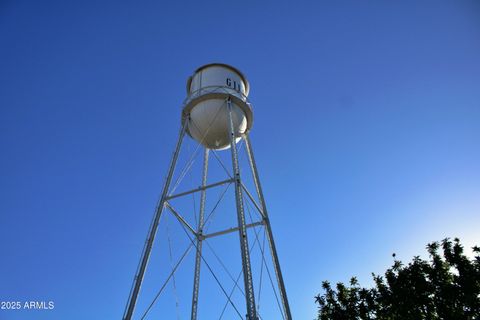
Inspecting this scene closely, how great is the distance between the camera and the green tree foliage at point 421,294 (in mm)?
13492

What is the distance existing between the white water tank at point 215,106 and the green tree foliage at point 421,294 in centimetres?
978

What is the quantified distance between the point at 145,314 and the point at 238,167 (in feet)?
15.3

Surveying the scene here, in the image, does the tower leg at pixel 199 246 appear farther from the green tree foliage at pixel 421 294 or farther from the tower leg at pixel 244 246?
the green tree foliage at pixel 421 294

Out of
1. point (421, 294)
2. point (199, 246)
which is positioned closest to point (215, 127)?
point (199, 246)

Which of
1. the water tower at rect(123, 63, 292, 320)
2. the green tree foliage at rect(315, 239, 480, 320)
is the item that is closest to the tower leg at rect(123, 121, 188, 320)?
the water tower at rect(123, 63, 292, 320)

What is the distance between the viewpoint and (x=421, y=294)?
47.9ft

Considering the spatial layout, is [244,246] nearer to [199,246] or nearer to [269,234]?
[269,234]

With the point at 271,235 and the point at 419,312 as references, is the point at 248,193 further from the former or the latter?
the point at 419,312

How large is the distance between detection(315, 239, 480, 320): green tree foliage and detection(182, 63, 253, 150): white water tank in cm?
978

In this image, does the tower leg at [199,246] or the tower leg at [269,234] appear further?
the tower leg at [199,246]

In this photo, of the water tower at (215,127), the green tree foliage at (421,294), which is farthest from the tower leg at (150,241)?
the green tree foliage at (421,294)

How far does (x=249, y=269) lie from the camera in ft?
26.1

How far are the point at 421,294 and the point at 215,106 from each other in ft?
39.1

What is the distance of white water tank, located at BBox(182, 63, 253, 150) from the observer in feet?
39.7
